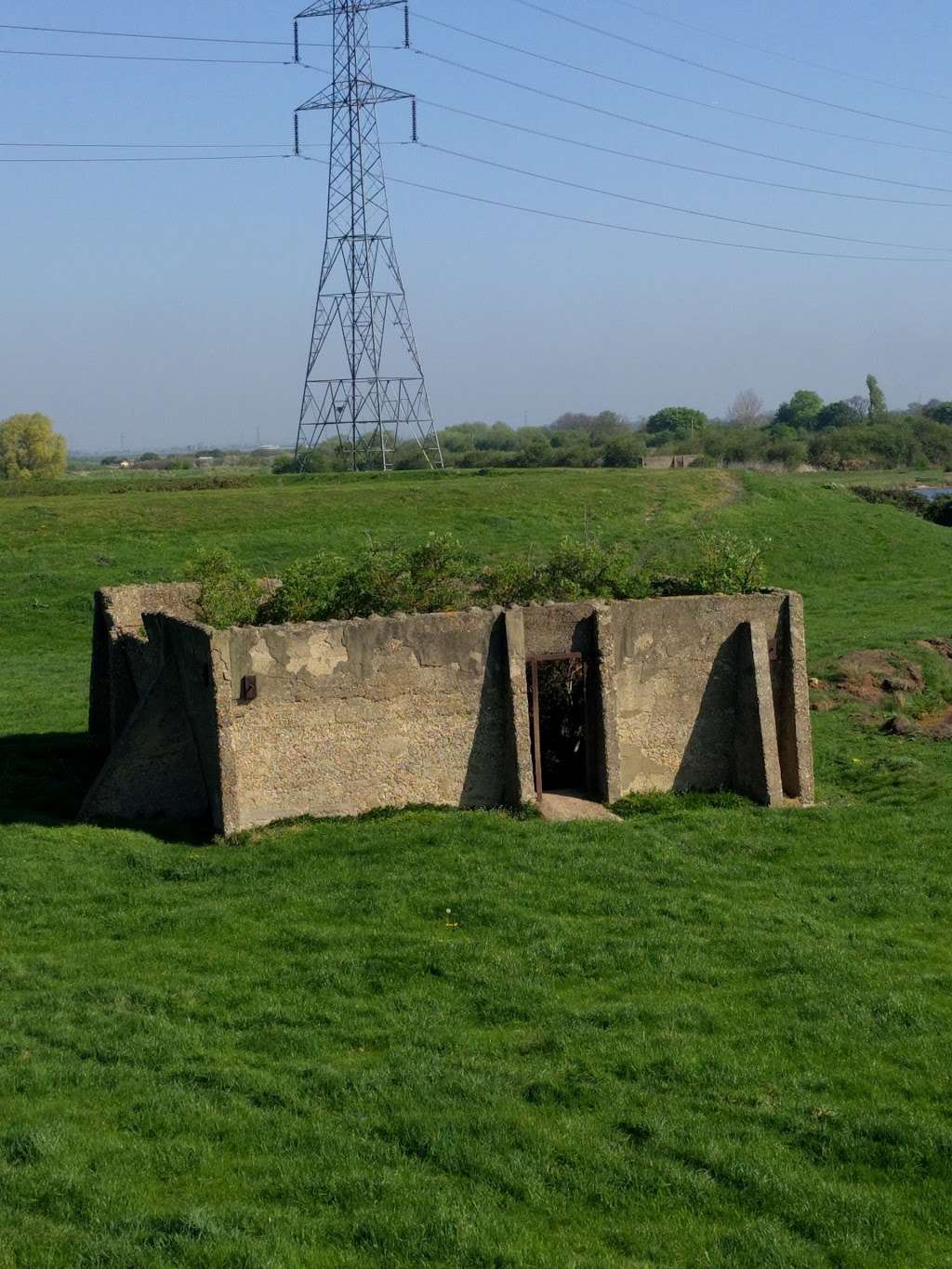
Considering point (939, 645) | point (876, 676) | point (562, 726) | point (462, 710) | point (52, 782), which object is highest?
point (462, 710)

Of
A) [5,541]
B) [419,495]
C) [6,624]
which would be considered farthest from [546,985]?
[419,495]

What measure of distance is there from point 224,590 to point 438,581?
3.16 metres

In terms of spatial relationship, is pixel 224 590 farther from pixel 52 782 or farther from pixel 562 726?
pixel 562 726

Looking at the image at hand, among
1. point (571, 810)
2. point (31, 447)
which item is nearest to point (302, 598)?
point (571, 810)

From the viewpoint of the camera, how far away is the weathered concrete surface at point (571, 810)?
18.8 metres

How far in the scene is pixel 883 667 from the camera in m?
30.4

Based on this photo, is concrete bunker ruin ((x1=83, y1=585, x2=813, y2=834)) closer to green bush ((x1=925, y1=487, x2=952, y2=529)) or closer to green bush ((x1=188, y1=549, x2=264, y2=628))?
green bush ((x1=188, y1=549, x2=264, y2=628))

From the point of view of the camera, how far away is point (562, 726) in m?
21.0

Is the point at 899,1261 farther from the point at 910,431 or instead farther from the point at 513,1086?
the point at 910,431

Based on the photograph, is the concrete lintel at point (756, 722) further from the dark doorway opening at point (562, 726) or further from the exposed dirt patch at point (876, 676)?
the exposed dirt patch at point (876, 676)

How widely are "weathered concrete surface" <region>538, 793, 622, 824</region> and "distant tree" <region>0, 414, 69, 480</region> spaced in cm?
9504

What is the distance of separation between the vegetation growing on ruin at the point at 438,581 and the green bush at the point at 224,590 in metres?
0.01

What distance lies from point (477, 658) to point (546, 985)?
6.55 meters

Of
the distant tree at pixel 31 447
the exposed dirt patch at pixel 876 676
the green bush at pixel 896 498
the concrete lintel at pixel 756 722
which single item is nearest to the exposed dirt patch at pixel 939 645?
the exposed dirt patch at pixel 876 676
